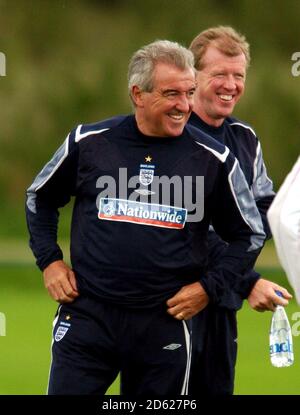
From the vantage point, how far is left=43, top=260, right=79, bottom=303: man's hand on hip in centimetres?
535

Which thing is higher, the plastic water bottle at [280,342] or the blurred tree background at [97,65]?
the blurred tree background at [97,65]

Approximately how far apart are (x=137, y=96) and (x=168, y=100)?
A: 0.57ft

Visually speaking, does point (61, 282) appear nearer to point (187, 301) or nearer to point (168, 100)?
point (187, 301)

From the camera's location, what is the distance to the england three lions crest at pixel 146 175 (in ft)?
17.3

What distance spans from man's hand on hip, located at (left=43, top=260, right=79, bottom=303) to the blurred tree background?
13.9 m

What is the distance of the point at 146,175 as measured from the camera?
527 cm

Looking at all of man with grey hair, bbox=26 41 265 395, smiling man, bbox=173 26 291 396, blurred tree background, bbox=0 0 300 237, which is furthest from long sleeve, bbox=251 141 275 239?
blurred tree background, bbox=0 0 300 237

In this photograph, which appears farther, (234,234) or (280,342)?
(234,234)

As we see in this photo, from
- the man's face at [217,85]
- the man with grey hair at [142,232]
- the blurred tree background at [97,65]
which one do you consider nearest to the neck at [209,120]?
the man's face at [217,85]

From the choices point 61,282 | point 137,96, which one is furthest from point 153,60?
point 61,282

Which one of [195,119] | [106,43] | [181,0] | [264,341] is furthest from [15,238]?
[195,119]

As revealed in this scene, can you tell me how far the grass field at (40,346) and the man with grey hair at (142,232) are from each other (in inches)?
110

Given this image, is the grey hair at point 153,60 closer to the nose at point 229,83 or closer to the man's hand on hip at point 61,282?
the nose at point 229,83
